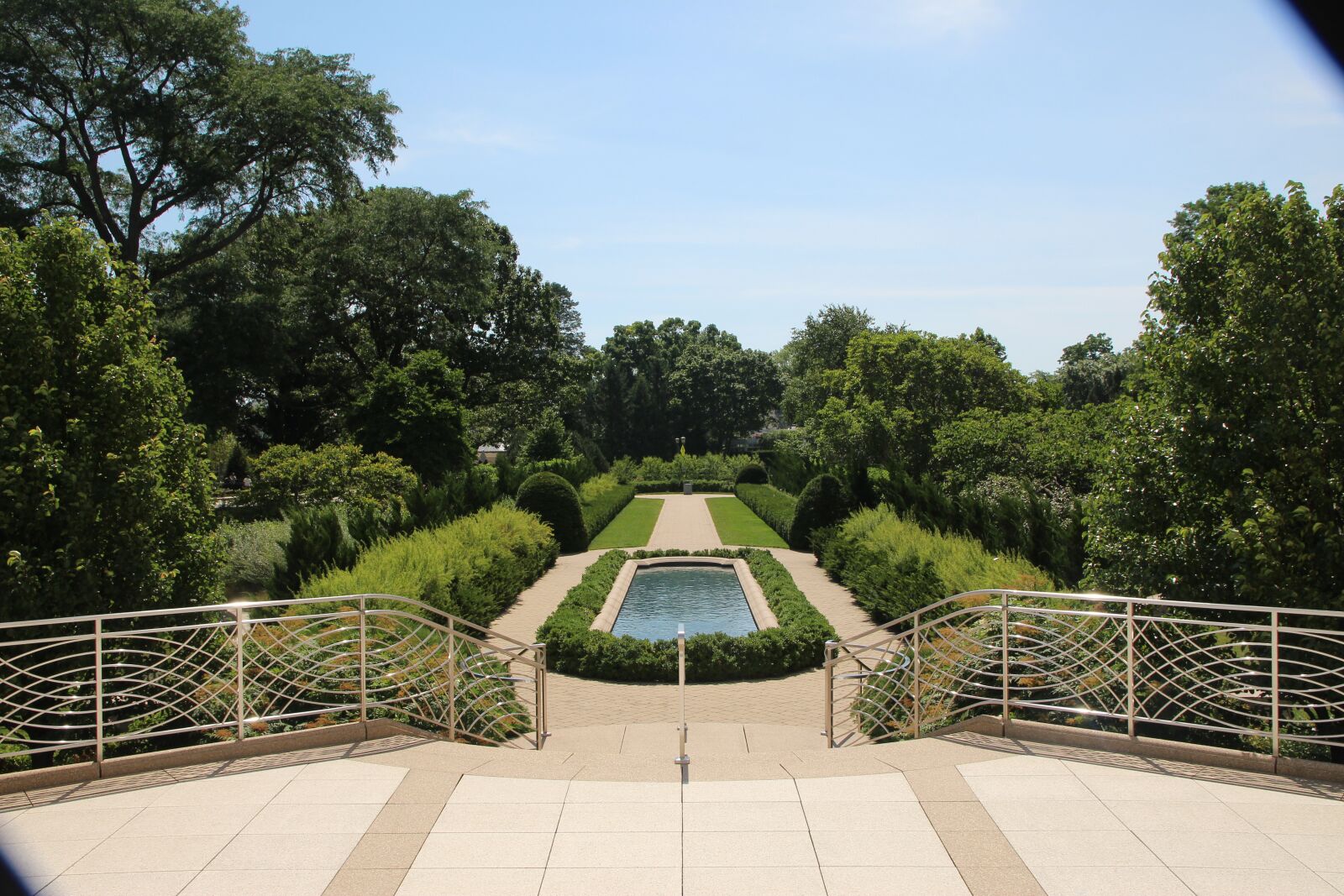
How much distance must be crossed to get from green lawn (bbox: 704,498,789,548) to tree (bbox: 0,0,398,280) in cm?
1634

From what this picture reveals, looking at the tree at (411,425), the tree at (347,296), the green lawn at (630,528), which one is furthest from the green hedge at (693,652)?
the tree at (347,296)

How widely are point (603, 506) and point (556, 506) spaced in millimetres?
8494

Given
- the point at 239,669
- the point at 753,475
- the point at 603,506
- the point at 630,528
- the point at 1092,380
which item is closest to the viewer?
the point at 239,669

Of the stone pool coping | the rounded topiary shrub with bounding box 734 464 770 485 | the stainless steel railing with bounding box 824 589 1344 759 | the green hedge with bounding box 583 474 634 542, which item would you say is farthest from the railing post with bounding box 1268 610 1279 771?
the rounded topiary shrub with bounding box 734 464 770 485

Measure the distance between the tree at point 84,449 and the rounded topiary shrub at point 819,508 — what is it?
1772cm

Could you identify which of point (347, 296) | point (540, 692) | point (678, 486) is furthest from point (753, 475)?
point (540, 692)

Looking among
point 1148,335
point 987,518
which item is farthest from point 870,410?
point 1148,335

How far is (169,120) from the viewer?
22.9 meters

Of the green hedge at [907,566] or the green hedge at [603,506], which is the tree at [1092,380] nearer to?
the green hedge at [603,506]

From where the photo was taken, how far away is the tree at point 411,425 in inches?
853

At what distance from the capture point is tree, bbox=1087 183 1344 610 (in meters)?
5.64

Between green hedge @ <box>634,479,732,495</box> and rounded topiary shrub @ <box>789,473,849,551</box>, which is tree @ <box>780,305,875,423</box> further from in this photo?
rounded topiary shrub @ <box>789,473,849,551</box>

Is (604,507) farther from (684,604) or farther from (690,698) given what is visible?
(690,698)

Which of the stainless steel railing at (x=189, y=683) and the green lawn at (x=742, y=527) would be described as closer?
the stainless steel railing at (x=189, y=683)
